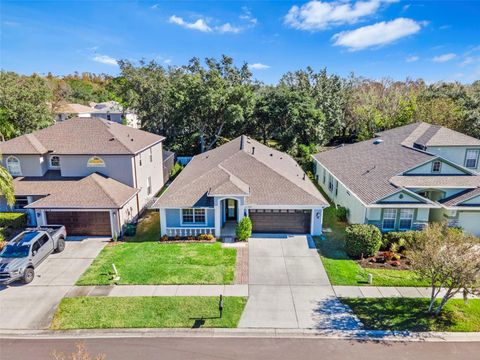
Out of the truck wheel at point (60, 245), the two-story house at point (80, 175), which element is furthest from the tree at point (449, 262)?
the truck wheel at point (60, 245)

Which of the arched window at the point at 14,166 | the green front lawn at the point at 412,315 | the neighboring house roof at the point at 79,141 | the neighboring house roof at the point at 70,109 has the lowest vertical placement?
the green front lawn at the point at 412,315

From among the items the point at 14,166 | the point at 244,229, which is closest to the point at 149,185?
the point at 14,166

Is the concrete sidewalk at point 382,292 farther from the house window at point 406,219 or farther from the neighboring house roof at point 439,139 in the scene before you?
the neighboring house roof at point 439,139

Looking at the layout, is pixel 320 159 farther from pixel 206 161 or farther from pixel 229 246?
pixel 229 246

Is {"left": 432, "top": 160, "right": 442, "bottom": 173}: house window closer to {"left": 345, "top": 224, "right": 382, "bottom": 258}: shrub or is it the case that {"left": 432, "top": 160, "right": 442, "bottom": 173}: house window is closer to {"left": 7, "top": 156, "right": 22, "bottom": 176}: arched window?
{"left": 345, "top": 224, "right": 382, "bottom": 258}: shrub

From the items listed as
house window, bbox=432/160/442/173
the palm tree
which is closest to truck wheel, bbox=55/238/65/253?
the palm tree

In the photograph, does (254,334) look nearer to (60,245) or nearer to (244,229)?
(244,229)

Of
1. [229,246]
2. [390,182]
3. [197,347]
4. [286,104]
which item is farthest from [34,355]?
[286,104]
